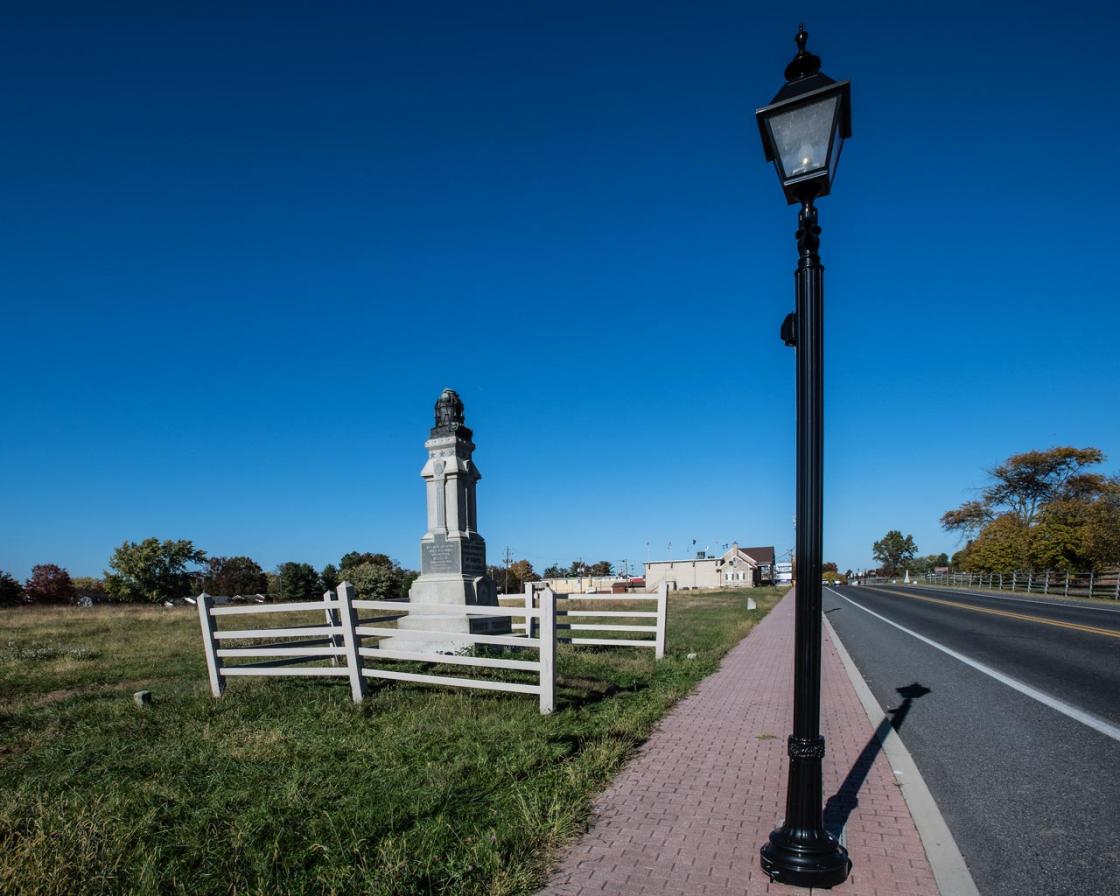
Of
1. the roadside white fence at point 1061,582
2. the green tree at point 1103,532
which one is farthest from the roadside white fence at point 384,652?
the green tree at point 1103,532

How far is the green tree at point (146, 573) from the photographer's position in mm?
67938

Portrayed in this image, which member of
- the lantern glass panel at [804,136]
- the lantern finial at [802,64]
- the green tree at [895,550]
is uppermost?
the lantern finial at [802,64]

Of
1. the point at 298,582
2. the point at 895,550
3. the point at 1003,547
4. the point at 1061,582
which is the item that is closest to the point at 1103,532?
the point at 1061,582

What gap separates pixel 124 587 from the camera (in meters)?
67.7

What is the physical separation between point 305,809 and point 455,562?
A: 859cm

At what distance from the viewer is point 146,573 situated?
6856 cm

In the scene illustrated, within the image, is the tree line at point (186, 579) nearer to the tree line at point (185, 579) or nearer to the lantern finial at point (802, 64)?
the tree line at point (185, 579)

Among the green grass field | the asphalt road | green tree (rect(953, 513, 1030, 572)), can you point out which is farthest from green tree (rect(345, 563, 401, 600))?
green tree (rect(953, 513, 1030, 572))

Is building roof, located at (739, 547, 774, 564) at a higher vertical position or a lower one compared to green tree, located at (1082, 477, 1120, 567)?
lower

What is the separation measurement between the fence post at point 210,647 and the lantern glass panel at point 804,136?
7751 mm

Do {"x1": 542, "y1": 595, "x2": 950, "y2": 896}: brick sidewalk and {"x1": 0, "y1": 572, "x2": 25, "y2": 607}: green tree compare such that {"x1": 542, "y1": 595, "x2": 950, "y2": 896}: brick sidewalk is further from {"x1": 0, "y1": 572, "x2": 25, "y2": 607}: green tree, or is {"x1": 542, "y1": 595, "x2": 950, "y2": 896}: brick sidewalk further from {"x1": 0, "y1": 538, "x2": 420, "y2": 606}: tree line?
{"x1": 0, "y1": 572, "x2": 25, "y2": 607}: green tree

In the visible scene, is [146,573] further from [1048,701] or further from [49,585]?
[1048,701]

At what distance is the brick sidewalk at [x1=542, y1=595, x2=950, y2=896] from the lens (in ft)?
10.3

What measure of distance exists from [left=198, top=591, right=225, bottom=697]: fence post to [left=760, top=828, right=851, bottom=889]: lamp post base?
691 cm
